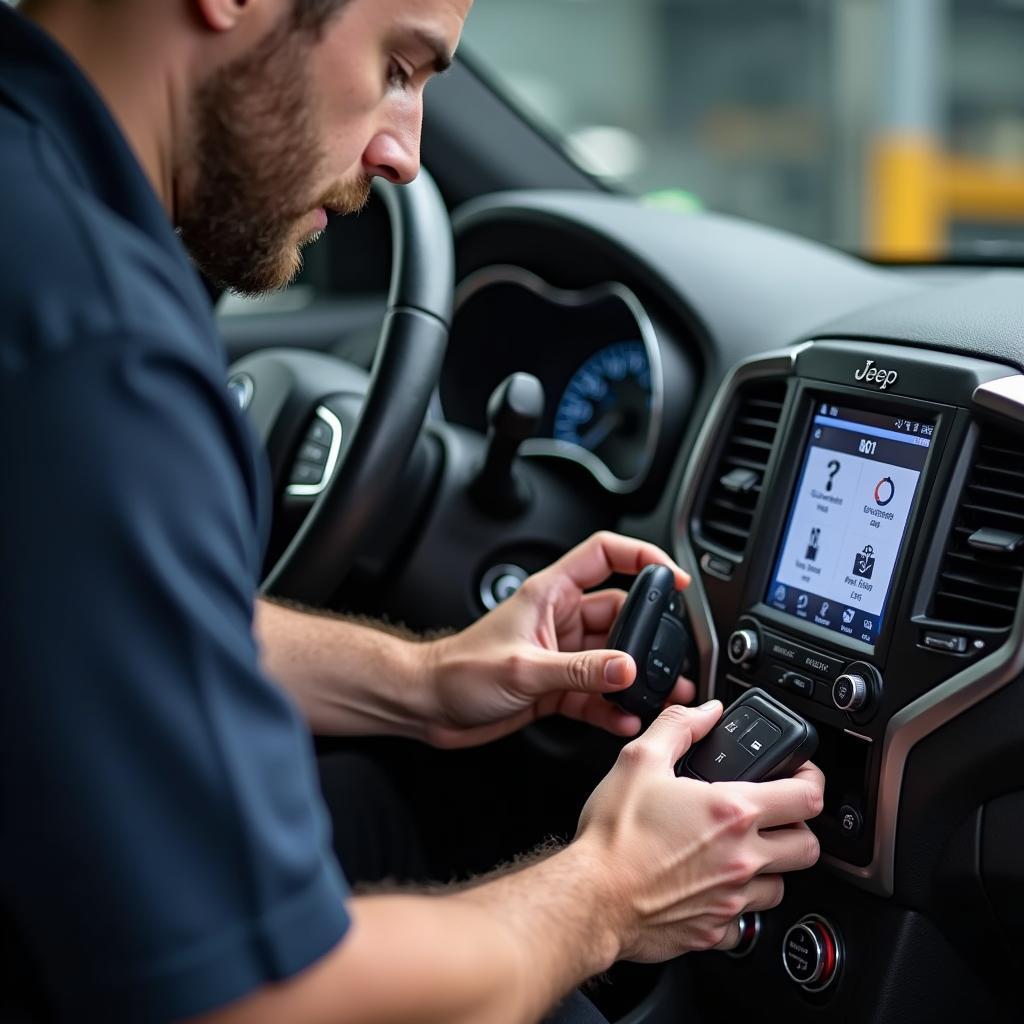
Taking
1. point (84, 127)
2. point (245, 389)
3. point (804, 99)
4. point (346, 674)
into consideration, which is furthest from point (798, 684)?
point (804, 99)

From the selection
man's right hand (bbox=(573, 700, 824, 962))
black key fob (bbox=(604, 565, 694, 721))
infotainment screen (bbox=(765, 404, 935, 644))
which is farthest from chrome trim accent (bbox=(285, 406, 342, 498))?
man's right hand (bbox=(573, 700, 824, 962))

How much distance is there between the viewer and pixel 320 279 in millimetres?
2604

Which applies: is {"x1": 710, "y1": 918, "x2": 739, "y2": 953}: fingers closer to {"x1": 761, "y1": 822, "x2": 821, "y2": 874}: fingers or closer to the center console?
{"x1": 761, "y1": 822, "x2": 821, "y2": 874}: fingers

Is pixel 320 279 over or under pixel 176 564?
under

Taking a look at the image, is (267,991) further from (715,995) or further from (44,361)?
(715,995)

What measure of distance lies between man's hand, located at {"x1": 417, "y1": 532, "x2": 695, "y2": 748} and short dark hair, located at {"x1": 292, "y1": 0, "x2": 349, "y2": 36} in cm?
61

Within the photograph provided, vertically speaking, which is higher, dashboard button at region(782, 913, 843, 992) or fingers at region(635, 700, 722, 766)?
fingers at region(635, 700, 722, 766)

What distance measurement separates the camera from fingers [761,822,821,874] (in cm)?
104

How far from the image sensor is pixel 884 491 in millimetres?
1206

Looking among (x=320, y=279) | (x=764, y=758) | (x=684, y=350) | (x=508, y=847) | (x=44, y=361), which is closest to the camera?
(x=44, y=361)

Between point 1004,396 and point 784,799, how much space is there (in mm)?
382

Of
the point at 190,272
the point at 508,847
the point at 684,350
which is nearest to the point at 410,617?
the point at 508,847

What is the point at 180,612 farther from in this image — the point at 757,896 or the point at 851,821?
the point at 851,821

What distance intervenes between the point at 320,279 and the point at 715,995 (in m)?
1.65
